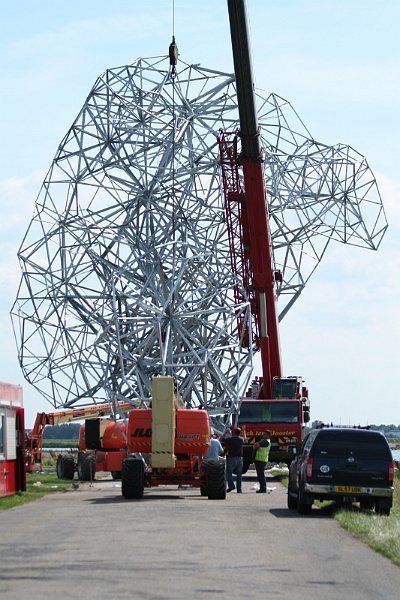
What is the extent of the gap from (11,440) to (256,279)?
19.1 m

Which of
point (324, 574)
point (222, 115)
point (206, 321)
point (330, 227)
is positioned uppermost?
point (222, 115)

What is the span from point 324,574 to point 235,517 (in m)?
10.2

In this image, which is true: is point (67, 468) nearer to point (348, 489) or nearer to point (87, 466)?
point (87, 466)

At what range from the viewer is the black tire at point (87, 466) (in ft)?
151

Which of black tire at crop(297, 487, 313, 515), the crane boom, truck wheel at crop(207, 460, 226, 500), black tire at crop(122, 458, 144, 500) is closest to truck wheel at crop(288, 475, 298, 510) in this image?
black tire at crop(297, 487, 313, 515)

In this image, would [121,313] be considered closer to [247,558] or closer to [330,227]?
[330,227]

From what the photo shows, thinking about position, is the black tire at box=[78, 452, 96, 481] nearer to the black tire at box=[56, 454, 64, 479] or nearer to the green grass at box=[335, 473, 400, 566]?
the black tire at box=[56, 454, 64, 479]

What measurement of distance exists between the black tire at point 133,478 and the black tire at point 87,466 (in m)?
13.0

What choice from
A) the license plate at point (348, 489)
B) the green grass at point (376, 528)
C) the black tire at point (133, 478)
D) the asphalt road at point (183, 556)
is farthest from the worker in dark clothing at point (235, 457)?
the license plate at point (348, 489)

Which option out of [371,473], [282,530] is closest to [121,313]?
[371,473]

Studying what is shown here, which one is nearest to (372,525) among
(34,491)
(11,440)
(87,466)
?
(11,440)

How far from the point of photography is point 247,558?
57.7 ft

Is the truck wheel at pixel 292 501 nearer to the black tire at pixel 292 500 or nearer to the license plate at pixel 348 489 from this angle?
the black tire at pixel 292 500

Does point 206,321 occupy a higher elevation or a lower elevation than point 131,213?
lower
